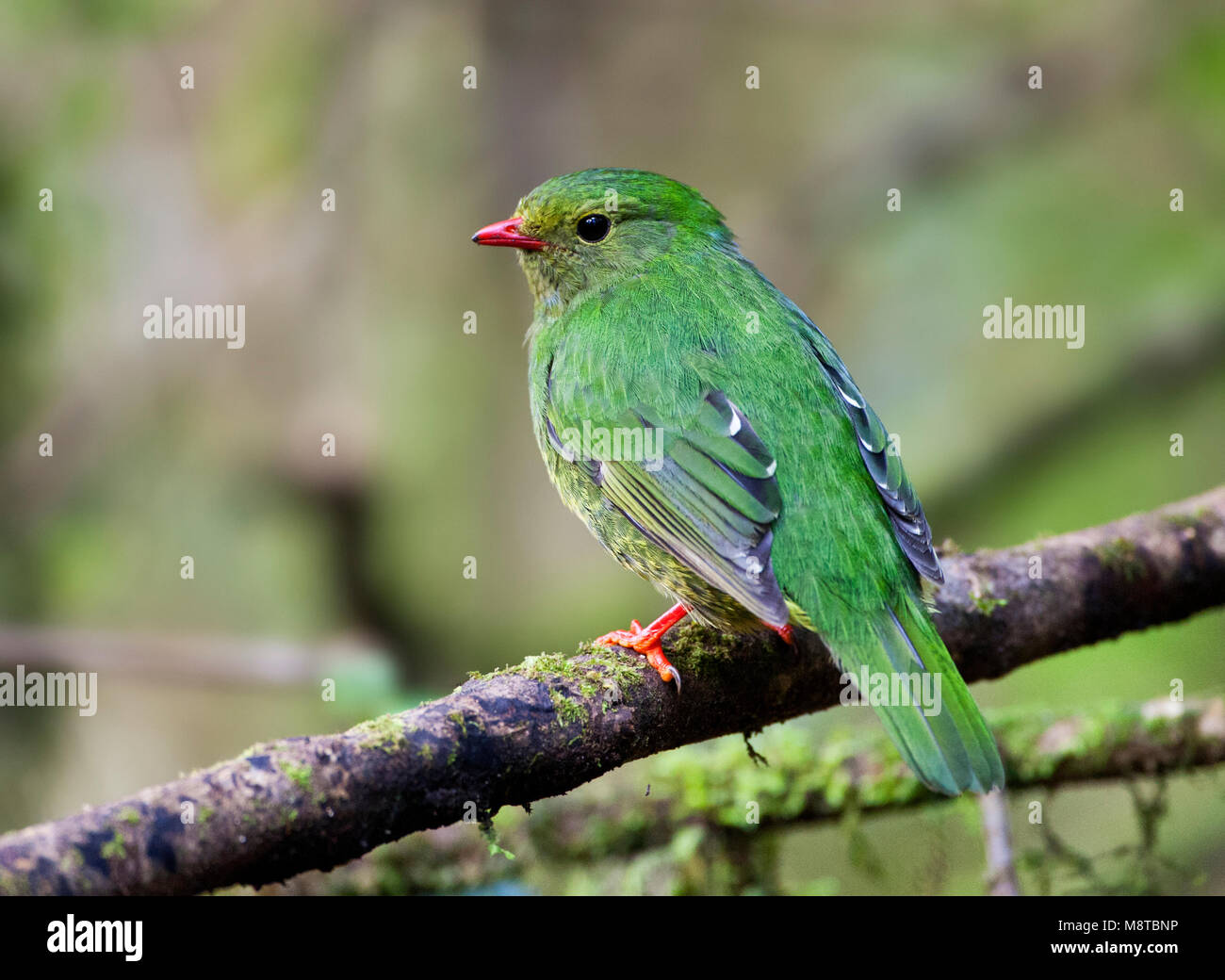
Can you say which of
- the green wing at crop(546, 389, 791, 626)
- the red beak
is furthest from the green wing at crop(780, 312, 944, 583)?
the red beak

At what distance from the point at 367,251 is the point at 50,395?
1.79m

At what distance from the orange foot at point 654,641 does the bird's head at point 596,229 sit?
4.42 ft

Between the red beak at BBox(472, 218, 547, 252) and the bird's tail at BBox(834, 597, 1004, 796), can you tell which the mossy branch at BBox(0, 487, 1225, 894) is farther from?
the red beak at BBox(472, 218, 547, 252)

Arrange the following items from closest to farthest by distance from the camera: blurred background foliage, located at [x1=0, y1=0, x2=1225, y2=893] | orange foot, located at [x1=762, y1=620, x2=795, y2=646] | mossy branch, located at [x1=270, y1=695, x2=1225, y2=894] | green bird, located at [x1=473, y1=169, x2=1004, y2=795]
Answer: green bird, located at [x1=473, y1=169, x2=1004, y2=795]
orange foot, located at [x1=762, y1=620, x2=795, y2=646]
mossy branch, located at [x1=270, y1=695, x2=1225, y2=894]
blurred background foliage, located at [x1=0, y1=0, x2=1225, y2=893]

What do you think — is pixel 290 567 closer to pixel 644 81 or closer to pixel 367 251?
pixel 367 251

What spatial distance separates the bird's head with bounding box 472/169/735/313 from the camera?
415cm

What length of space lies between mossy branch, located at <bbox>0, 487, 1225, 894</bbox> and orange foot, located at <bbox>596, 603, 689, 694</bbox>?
3 cm

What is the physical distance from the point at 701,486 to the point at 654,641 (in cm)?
50

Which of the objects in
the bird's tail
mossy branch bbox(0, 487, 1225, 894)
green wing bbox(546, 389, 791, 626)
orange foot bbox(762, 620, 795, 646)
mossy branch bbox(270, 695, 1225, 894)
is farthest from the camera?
mossy branch bbox(270, 695, 1225, 894)

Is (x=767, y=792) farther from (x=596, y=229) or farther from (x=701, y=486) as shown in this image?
(x=596, y=229)

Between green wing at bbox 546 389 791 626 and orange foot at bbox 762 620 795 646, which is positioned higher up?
green wing at bbox 546 389 791 626

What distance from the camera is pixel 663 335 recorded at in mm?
3652

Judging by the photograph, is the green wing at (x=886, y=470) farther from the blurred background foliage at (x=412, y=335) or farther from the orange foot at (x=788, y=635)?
the blurred background foliage at (x=412, y=335)
